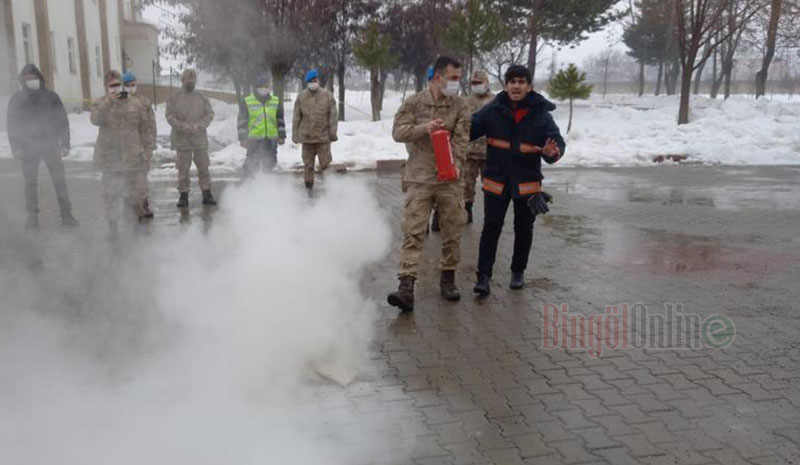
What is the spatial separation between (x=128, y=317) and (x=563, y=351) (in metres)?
2.89

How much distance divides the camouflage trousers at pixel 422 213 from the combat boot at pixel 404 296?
2.1 inches

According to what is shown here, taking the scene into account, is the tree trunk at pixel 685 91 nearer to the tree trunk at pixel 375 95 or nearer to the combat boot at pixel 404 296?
the tree trunk at pixel 375 95

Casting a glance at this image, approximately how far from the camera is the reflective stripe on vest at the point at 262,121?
9.70 meters

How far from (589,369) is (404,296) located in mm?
1522

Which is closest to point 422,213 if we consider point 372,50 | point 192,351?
point 192,351

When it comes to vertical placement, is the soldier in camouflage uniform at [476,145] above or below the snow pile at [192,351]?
above

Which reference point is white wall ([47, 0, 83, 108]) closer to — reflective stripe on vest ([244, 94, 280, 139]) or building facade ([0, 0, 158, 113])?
building facade ([0, 0, 158, 113])

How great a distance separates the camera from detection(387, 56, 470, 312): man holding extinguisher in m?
5.15

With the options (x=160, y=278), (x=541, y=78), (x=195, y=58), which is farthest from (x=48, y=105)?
(x=541, y=78)

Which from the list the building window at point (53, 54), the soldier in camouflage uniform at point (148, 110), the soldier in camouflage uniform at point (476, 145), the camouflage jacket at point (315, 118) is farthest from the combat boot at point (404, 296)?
the camouflage jacket at point (315, 118)

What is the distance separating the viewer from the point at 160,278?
5.56 metres

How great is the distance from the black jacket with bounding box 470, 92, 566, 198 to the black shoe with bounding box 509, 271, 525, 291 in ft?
2.50

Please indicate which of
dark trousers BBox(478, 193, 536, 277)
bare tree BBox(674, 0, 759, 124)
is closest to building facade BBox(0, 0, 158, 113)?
dark trousers BBox(478, 193, 536, 277)

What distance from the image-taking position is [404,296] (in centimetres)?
510
